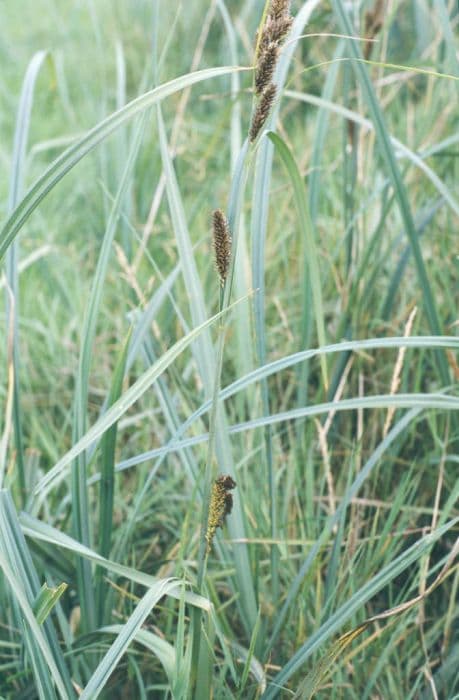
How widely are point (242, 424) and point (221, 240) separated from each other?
0.96ft

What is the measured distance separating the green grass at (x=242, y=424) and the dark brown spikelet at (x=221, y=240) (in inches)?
1.6

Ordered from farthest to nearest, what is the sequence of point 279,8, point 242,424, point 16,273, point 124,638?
point 16,273
point 242,424
point 124,638
point 279,8

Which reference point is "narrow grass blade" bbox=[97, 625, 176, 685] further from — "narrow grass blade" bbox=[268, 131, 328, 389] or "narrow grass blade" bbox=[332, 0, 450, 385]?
"narrow grass blade" bbox=[332, 0, 450, 385]

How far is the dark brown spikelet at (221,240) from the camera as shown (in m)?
0.60

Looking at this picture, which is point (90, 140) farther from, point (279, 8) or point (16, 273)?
point (16, 273)

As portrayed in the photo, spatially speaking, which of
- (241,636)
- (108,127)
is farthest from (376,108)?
(241,636)

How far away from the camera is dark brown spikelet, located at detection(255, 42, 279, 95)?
576mm

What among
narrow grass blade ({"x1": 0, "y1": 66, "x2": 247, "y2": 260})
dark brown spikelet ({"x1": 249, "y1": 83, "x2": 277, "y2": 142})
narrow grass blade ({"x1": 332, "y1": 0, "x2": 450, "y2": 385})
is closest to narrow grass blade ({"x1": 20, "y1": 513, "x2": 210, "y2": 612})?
narrow grass blade ({"x1": 0, "y1": 66, "x2": 247, "y2": 260})

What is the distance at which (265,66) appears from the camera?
578 millimetres

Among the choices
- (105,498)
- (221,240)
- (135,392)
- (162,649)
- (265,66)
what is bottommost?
(162,649)

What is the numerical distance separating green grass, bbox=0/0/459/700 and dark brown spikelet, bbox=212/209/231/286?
4cm

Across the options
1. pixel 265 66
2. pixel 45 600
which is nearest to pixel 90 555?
pixel 45 600

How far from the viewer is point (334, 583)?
0.97 meters

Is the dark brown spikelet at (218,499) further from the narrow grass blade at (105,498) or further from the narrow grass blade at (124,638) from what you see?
the narrow grass blade at (105,498)
